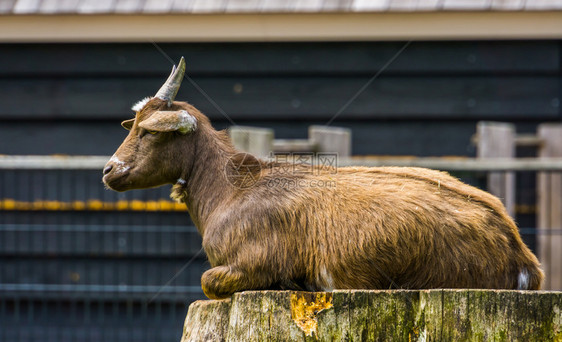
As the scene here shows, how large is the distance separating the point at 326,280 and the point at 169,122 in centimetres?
125

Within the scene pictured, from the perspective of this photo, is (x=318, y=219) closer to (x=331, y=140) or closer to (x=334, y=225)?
(x=334, y=225)

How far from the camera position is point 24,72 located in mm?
7094

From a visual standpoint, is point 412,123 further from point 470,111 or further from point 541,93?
point 541,93

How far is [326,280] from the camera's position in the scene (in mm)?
3395

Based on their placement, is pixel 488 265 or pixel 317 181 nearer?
pixel 488 265

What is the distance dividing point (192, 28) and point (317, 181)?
350 centimetres

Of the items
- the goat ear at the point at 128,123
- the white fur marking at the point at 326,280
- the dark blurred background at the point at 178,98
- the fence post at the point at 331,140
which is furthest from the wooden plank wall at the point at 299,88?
the white fur marking at the point at 326,280

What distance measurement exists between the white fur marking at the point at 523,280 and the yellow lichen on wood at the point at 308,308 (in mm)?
1102

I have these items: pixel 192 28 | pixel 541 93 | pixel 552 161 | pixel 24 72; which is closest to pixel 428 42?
pixel 541 93

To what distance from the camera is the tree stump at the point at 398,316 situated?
2.90 metres

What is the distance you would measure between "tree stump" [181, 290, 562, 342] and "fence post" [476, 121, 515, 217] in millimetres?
3233
